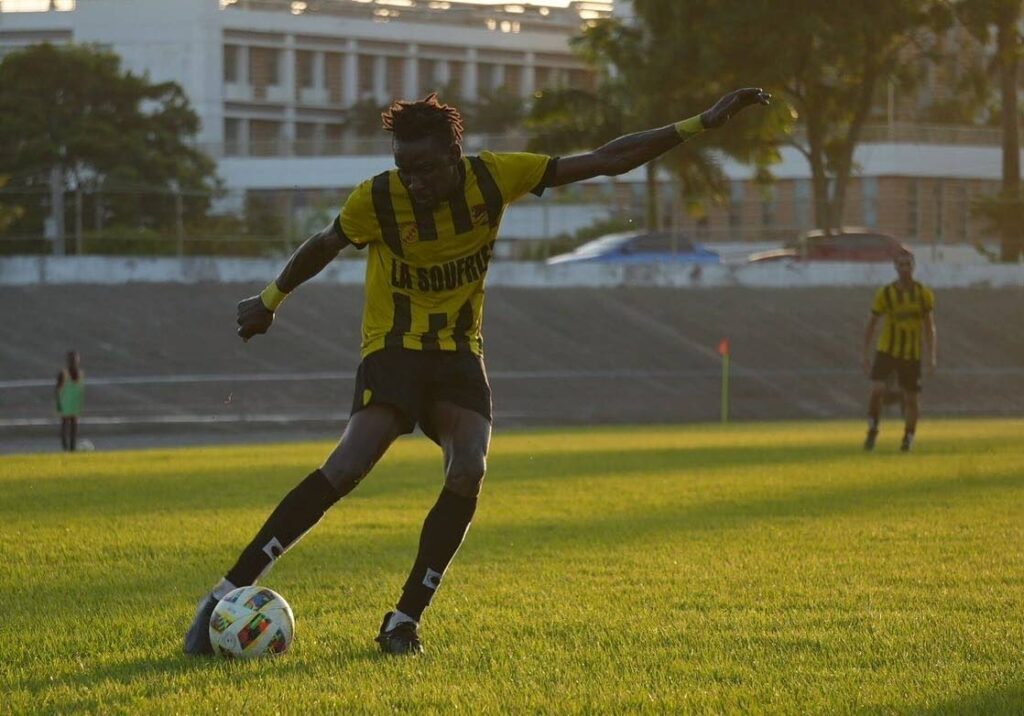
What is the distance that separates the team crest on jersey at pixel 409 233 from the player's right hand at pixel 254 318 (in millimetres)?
643

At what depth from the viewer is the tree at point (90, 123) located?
199 feet

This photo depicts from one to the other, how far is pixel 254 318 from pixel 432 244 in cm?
77

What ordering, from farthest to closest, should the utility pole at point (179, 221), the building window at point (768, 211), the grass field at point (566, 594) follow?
the building window at point (768, 211)
the utility pole at point (179, 221)
the grass field at point (566, 594)

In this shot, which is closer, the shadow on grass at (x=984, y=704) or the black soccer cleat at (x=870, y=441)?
the shadow on grass at (x=984, y=704)

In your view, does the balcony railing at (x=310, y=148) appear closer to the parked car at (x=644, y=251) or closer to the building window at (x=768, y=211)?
the building window at (x=768, y=211)

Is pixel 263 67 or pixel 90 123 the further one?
pixel 263 67

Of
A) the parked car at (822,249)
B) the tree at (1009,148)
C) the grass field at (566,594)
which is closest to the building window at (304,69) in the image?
the tree at (1009,148)

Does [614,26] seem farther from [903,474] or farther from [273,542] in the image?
[273,542]

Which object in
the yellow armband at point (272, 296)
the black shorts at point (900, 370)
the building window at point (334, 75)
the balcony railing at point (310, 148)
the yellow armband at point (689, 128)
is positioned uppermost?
the building window at point (334, 75)

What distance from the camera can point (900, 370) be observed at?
776 inches

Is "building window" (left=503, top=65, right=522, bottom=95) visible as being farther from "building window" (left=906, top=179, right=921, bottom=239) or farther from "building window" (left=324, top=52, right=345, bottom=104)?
"building window" (left=906, top=179, right=921, bottom=239)

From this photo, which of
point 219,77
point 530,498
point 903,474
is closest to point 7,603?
point 530,498

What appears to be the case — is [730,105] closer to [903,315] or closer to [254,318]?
[254,318]

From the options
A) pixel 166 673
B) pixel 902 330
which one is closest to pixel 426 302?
pixel 166 673
